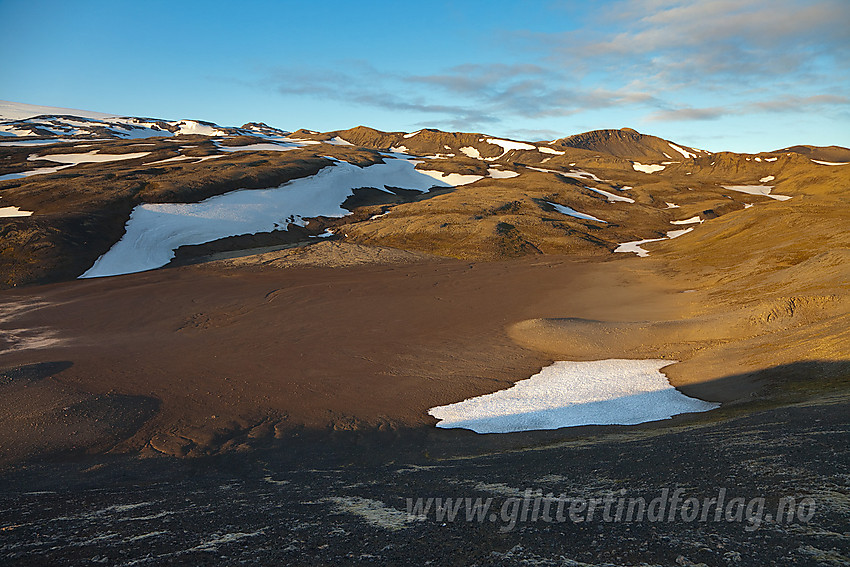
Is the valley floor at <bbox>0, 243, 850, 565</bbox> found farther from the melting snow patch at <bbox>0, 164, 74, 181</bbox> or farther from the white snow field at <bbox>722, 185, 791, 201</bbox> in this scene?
the white snow field at <bbox>722, 185, 791, 201</bbox>

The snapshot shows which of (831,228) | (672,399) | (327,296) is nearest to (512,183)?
(831,228)

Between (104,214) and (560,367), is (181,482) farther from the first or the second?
(104,214)

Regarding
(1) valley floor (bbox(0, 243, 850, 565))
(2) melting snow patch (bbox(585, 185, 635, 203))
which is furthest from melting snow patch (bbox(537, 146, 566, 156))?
(1) valley floor (bbox(0, 243, 850, 565))

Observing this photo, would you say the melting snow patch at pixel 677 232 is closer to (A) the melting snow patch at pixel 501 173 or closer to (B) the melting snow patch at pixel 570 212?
(B) the melting snow patch at pixel 570 212

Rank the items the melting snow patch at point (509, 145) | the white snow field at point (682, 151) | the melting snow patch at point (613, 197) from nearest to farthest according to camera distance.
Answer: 1. the melting snow patch at point (613, 197)
2. the melting snow patch at point (509, 145)
3. the white snow field at point (682, 151)

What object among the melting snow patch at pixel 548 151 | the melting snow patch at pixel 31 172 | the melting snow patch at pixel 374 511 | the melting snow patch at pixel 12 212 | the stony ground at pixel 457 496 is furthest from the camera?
the melting snow patch at pixel 548 151

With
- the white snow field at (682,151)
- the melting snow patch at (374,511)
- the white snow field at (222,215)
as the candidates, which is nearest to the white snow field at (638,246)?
the white snow field at (222,215)
